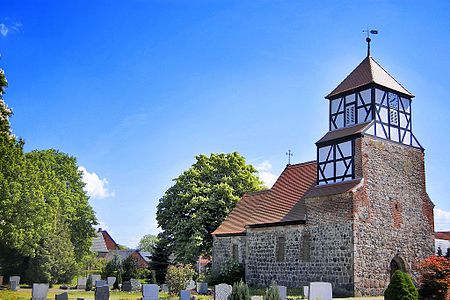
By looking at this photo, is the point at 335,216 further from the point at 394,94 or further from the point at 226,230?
the point at 226,230

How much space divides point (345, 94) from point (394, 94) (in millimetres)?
2738

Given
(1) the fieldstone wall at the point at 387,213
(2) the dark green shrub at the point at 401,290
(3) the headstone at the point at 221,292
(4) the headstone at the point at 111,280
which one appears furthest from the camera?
(4) the headstone at the point at 111,280

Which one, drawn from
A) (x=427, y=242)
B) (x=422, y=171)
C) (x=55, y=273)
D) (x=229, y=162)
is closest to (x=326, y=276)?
(x=427, y=242)

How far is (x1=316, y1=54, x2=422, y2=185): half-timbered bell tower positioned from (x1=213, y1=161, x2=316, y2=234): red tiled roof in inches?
119

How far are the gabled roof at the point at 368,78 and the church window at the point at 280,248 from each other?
8965 mm

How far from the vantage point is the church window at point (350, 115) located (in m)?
29.9

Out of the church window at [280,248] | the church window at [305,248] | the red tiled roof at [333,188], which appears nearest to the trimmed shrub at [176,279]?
the church window at [280,248]

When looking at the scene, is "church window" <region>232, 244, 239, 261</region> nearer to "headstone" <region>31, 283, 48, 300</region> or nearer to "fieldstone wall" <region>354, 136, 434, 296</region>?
"fieldstone wall" <region>354, 136, 434, 296</region>

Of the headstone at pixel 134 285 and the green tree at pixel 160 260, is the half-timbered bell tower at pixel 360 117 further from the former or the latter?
the green tree at pixel 160 260

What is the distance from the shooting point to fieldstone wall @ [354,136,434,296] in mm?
27000

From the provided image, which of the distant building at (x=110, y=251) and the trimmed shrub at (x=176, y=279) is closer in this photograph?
the trimmed shrub at (x=176, y=279)

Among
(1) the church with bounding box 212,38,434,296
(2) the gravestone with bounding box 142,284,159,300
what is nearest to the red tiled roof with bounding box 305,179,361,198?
(1) the church with bounding box 212,38,434,296

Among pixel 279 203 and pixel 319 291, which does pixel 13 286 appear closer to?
pixel 279 203

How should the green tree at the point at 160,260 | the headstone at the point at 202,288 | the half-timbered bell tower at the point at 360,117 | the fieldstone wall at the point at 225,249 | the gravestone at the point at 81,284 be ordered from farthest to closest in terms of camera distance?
the green tree at the point at 160,260 < the gravestone at the point at 81,284 < the fieldstone wall at the point at 225,249 < the headstone at the point at 202,288 < the half-timbered bell tower at the point at 360,117
